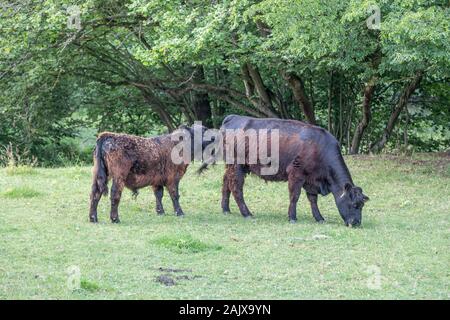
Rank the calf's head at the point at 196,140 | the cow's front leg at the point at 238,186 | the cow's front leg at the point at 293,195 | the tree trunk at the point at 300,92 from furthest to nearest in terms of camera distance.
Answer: the tree trunk at the point at 300,92
the calf's head at the point at 196,140
the cow's front leg at the point at 238,186
the cow's front leg at the point at 293,195

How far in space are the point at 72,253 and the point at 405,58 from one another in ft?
19.6

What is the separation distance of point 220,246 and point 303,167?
288cm

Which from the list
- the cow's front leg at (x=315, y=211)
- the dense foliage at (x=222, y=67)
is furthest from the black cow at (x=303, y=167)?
the dense foliage at (x=222, y=67)

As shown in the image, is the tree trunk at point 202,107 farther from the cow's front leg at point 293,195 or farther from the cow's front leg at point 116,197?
the cow's front leg at point 116,197

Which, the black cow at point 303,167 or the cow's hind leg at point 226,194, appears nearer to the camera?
the black cow at point 303,167

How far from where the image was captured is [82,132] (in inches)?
1060

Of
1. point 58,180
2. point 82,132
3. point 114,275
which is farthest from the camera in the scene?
point 82,132

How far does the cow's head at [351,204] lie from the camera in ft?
40.9

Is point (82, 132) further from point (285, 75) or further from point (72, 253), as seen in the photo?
point (72, 253)

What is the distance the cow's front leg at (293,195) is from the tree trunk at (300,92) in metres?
5.72

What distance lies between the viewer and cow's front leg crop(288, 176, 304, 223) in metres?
13.0

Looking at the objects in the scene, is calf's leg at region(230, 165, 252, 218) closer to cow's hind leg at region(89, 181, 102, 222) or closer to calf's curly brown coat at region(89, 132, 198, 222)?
calf's curly brown coat at region(89, 132, 198, 222)

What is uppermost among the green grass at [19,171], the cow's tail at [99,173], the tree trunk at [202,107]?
the tree trunk at [202,107]

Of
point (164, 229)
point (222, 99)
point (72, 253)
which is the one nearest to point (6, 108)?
point (222, 99)
